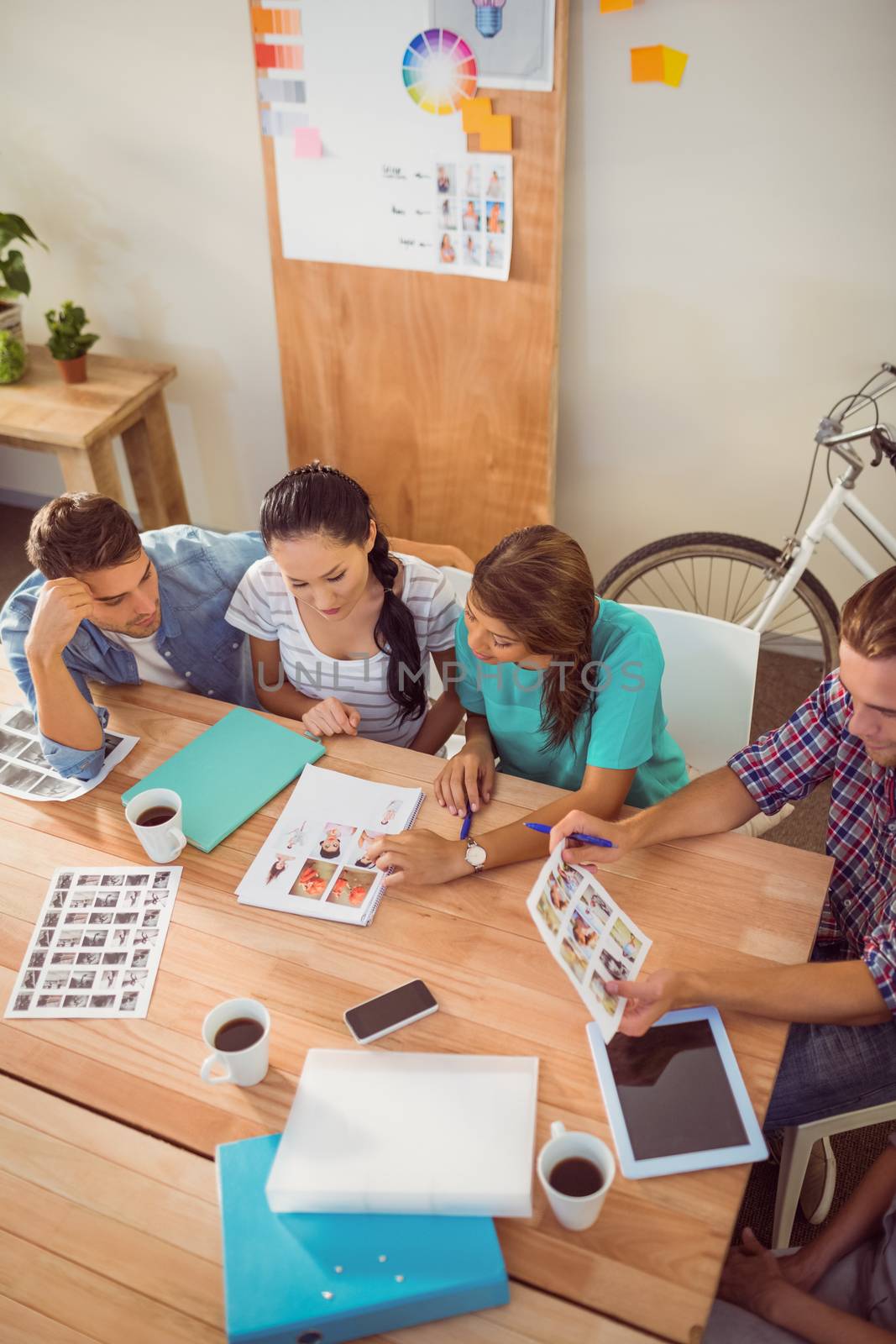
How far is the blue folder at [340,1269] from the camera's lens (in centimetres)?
101

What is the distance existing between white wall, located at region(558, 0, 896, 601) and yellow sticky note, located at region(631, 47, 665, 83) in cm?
3

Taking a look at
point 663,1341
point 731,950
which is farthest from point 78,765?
point 663,1341

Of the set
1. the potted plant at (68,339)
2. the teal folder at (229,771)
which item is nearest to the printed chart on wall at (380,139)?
the potted plant at (68,339)

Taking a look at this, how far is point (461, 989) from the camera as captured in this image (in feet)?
4.35

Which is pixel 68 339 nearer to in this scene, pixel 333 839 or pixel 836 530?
pixel 333 839

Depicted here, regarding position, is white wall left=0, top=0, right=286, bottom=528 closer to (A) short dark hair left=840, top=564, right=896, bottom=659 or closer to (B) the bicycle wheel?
(B) the bicycle wheel

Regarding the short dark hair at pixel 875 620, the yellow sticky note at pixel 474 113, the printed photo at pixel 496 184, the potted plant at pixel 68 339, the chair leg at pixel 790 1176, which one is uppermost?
the yellow sticky note at pixel 474 113

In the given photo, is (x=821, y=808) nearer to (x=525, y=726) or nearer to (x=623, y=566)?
(x=623, y=566)

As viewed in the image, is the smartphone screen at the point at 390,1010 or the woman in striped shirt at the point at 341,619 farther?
the woman in striped shirt at the point at 341,619

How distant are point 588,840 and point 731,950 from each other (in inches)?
9.6

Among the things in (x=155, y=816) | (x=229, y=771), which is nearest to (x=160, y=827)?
(x=155, y=816)

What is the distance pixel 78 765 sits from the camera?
1648mm

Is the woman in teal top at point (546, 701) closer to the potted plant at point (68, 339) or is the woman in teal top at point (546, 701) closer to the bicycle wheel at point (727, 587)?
the bicycle wheel at point (727, 587)

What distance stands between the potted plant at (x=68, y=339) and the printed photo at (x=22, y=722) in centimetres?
156
